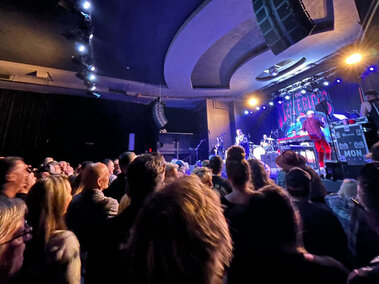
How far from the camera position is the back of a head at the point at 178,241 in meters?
0.48

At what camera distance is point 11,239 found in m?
1.00

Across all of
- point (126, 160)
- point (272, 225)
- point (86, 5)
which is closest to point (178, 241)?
point (272, 225)

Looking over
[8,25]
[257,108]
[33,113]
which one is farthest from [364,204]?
[33,113]

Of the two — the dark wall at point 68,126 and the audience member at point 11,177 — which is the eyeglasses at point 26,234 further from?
the dark wall at point 68,126

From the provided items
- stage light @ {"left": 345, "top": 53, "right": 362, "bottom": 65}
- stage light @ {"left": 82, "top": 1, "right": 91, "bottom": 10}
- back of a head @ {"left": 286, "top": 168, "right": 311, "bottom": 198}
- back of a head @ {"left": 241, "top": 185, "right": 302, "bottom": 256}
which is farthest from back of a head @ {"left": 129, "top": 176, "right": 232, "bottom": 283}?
stage light @ {"left": 345, "top": 53, "right": 362, "bottom": 65}

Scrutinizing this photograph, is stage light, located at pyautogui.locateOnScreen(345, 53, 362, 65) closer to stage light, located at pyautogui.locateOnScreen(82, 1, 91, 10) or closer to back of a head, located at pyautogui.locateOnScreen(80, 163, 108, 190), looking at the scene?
stage light, located at pyautogui.locateOnScreen(82, 1, 91, 10)

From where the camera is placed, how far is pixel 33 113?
7.70m

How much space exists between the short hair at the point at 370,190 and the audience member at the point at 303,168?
1.10m

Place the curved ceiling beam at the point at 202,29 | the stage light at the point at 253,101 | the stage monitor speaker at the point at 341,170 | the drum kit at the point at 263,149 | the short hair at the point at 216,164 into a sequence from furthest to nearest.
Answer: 1. the stage light at the point at 253,101
2. the drum kit at the point at 263,149
3. the curved ceiling beam at the point at 202,29
4. the stage monitor speaker at the point at 341,170
5. the short hair at the point at 216,164

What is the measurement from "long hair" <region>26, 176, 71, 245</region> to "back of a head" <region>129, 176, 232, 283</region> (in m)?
0.88

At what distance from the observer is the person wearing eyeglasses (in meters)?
0.96

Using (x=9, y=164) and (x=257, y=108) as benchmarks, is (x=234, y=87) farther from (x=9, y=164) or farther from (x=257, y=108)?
(x=9, y=164)

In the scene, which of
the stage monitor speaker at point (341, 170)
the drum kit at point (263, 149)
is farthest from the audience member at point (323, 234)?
the drum kit at point (263, 149)

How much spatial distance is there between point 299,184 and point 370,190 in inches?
21.2
